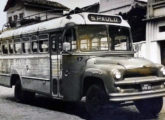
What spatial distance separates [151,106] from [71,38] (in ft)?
9.75

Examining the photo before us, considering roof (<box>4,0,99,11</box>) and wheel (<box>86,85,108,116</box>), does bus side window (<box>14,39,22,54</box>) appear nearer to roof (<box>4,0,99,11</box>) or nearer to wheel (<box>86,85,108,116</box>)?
wheel (<box>86,85,108,116</box>)

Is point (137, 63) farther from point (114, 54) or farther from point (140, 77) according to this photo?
point (114, 54)

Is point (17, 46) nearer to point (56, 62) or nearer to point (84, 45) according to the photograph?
point (56, 62)

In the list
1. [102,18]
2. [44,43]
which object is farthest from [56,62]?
[102,18]

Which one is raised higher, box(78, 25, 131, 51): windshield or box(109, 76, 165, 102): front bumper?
box(78, 25, 131, 51): windshield

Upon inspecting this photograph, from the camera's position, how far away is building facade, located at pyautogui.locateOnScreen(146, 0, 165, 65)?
22078 mm

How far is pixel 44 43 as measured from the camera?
12.8 metres

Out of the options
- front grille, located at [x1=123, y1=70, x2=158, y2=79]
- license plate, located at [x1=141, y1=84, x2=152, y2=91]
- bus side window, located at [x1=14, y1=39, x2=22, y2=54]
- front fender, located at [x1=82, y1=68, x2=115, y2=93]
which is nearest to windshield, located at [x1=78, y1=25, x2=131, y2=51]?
front fender, located at [x1=82, y1=68, x2=115, y2=93]

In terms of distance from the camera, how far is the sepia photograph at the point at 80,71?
31.7 ft

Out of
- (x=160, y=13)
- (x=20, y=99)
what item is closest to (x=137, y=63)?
(x=20, y=99)

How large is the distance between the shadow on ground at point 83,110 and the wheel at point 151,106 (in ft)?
0.60

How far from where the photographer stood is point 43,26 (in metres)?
13.1

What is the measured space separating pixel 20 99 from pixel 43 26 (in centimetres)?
365

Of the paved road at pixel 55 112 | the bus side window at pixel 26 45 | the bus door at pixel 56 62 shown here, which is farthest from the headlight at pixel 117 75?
the bus side window at pixel 26 45
